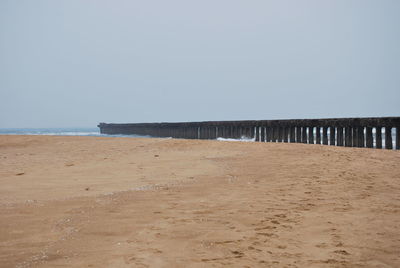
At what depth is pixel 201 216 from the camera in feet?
14.5

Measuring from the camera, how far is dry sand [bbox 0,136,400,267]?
3.22 m

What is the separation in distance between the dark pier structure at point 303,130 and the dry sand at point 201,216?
279 inches

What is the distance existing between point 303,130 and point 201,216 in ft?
52.3

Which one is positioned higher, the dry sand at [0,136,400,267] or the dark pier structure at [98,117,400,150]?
the dark pier structure at [98,117,400,150]

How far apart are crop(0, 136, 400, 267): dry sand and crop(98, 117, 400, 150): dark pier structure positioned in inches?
279

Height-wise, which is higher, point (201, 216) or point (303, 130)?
point (303, 130)

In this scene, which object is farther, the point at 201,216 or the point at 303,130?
the point at 303,130

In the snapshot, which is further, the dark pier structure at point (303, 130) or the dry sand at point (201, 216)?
the dark pier structure at point (303, 130)

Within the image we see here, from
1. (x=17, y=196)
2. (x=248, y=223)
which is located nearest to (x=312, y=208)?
(x=248, y=223)

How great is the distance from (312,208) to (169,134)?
31.0 meters

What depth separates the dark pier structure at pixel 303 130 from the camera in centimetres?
1530

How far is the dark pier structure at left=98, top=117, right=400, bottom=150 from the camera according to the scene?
1530 cm

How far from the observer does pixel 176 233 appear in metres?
3.80

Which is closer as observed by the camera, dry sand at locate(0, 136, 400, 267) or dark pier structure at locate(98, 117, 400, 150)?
dry sand at locate(0, 136, 400, 267)
